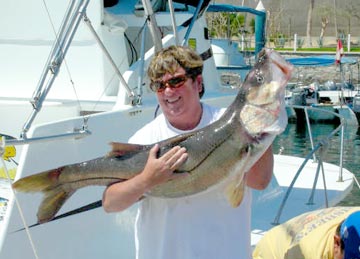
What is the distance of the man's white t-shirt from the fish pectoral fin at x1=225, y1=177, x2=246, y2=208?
0.18ft

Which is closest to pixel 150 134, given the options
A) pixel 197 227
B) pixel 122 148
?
pixel 122 148

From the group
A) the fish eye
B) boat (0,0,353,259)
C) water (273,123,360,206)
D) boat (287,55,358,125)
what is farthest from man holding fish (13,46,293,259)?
boat (287,55,358,125)

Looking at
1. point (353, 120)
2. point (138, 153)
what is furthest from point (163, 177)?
point (353, 120)

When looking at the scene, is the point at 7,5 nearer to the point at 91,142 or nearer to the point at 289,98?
the point at 91,142

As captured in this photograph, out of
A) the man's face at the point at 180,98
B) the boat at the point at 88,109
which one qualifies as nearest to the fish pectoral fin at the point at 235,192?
the man's face at the point at 180,98

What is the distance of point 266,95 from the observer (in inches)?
98.0

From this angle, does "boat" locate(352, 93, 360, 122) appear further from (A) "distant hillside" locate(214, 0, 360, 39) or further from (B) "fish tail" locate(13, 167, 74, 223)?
(A) "distant hillside" locate(214, 0, 360, 39)

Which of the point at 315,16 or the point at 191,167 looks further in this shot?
the point at 315,16

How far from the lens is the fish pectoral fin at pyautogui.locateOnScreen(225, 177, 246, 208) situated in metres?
2.55

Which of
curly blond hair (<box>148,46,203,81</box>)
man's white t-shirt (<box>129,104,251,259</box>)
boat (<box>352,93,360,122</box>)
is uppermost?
curly blond hair (<box>148,46,203,81</box>)

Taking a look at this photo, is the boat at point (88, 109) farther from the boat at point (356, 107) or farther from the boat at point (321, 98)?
the boat at point (356, 107)

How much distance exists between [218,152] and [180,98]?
27cm

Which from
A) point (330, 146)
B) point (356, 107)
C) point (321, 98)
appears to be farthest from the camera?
point (321, 98)

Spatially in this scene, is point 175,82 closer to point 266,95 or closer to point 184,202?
point 266,95
